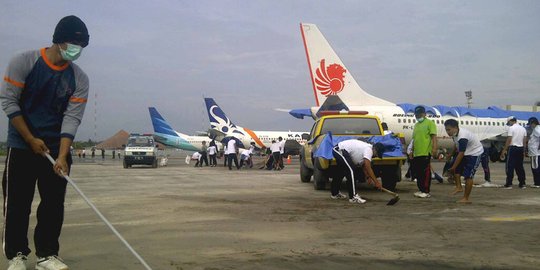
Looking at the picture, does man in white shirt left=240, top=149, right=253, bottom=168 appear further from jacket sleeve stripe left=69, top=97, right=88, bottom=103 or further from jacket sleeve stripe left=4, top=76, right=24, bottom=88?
jacket sleeve stripe left=4, top=76, right=24, bottom=88

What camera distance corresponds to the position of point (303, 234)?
16.8 feet

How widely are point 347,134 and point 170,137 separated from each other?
35.6 m

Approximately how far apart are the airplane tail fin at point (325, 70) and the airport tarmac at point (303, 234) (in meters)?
19.2

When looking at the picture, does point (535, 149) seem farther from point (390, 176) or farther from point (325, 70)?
point (325, 70)

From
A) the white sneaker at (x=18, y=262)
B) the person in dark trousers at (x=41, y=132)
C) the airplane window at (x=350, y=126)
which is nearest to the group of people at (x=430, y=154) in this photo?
the airplane window at (x=350, y=126)

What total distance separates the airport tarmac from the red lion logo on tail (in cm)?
1916

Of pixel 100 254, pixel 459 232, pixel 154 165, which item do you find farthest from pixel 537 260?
pixel 154 165

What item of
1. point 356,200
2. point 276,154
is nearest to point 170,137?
point 276,154

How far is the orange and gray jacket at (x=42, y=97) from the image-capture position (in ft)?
11.5

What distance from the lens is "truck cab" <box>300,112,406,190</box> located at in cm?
953

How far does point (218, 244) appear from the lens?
455cm

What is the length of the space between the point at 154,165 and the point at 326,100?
10207 millimetres

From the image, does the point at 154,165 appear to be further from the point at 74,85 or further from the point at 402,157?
the point at 74,85

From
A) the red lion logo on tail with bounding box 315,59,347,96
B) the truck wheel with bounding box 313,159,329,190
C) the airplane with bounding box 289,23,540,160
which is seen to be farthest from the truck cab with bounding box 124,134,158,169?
the truck wheel with bounding box 313,159,329,190
